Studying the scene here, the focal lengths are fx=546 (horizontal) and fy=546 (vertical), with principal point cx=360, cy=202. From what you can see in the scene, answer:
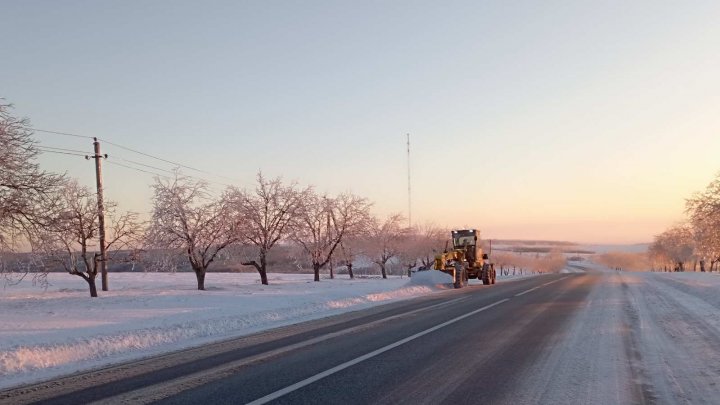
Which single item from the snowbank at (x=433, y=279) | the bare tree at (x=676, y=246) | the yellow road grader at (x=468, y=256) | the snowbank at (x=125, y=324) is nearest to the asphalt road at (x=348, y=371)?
the snowbank at (x=125, y=324)

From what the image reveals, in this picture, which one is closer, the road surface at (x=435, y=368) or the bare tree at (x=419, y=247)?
the road surface at (x=435, y=368)

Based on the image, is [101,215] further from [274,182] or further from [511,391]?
→ [511,391]

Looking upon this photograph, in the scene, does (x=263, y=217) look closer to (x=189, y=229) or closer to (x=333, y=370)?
(x=189, y=229)

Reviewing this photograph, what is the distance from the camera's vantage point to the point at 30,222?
1889cm

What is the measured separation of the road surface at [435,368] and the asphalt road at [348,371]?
0.07ft

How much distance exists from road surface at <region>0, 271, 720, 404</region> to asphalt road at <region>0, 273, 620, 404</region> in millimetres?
22

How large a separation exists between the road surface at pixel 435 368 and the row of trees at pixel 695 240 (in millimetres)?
37242

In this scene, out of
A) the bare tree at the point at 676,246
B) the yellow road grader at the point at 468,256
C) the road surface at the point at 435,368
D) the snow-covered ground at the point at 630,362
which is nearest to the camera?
the snow-covered ground at the point at 630,362

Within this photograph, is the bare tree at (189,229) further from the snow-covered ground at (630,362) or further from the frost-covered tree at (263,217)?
the snow-covered ground at (630,362)

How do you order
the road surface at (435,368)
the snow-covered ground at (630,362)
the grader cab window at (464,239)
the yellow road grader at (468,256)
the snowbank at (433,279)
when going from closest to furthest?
the snow-covered ground at (630,362)
the road surface at (435,368)
the snowbank at (433,279)
the yellow road grader at (468,256)
the grader cab window at (464,239)

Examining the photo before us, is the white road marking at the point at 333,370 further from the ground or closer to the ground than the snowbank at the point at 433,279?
further from the ground

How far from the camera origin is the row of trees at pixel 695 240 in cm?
4533

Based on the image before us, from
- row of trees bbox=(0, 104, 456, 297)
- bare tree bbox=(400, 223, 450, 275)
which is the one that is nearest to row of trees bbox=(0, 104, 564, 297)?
row of trees bbox=(0, 104, 456, 297)

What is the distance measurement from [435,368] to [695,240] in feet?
236
